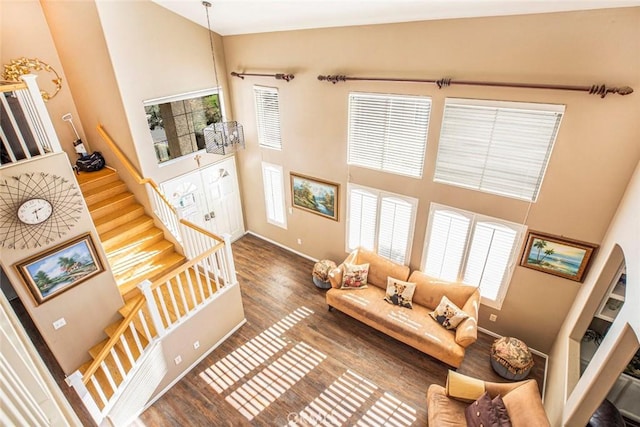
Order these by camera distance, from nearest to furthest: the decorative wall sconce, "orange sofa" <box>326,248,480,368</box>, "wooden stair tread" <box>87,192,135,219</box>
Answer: "orange sofa" <box>326,248,480,368</box> → the decorative wall sconce → "wooden stair tread" <box>87,192,135,219</box>

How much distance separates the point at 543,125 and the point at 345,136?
9.86ft

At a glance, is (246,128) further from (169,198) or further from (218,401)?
(218,401)

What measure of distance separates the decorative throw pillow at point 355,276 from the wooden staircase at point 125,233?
307 centimetres

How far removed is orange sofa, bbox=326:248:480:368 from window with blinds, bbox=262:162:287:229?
7.25ft

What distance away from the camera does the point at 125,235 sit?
607 centimetres

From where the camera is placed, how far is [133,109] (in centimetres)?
572

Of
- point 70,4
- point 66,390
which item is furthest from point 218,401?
point 70,4

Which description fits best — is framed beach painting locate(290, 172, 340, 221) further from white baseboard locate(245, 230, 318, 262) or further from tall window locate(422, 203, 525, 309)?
tall window locate(422, 203, 525, 309)

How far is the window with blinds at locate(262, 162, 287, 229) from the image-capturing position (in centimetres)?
750

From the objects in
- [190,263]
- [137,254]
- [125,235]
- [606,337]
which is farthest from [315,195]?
[606,337]

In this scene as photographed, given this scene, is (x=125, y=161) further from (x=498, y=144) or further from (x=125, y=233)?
(x=498, y=144)

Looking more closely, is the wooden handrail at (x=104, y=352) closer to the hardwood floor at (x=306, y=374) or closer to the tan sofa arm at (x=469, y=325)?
the hardwood floor at (x=306, y=374)

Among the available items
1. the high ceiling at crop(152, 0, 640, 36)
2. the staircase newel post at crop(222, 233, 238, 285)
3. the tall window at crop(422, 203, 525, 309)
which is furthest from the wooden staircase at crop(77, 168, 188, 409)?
the tall window at crop(422, 203, 525, 309)

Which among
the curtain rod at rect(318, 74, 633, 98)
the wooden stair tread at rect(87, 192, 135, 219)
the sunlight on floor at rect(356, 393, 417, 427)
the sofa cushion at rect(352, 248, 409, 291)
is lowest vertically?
the sunlight on floor at rect(356, 393, 417, 427)
